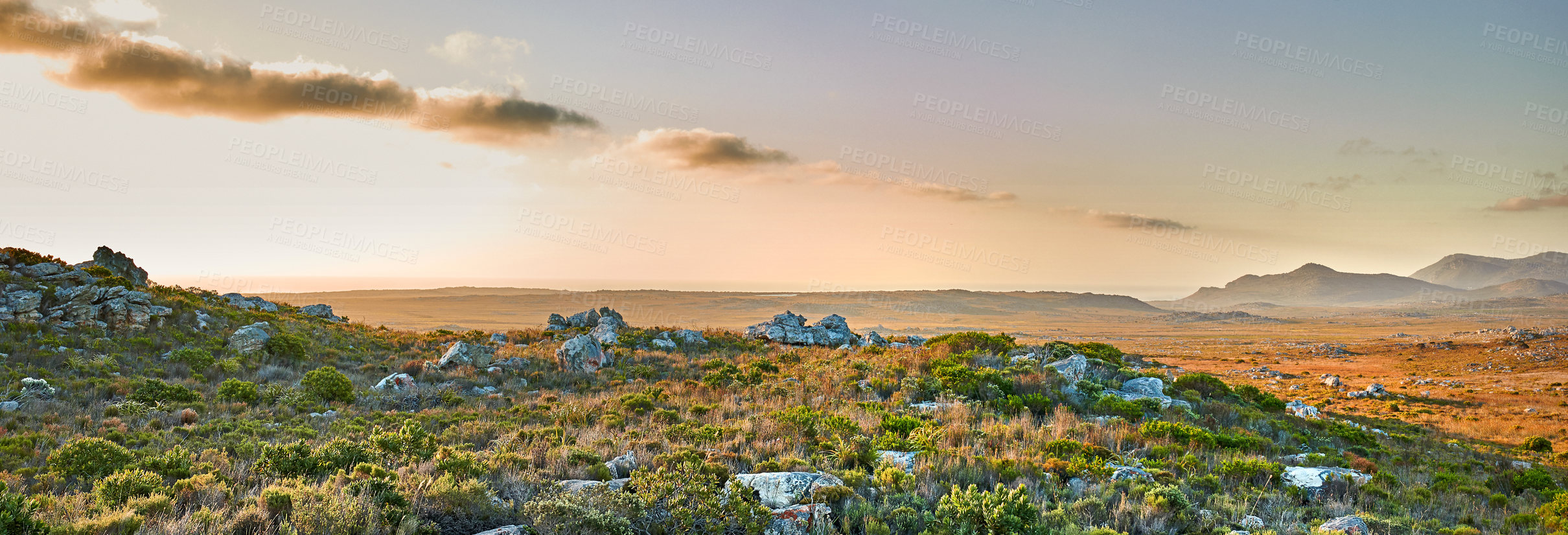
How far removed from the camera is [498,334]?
28.9 m

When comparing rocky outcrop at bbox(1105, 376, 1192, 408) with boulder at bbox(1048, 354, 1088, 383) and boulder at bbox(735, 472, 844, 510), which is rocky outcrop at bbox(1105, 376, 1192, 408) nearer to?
boulder at bbox(1048, 354, 1088, 383)

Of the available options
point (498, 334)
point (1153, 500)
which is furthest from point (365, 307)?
point (1153, 500)

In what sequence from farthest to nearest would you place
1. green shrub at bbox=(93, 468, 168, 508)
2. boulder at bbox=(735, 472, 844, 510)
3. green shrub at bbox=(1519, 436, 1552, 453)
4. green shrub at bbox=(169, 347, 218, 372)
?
green shrub at bbox=(169, 347, 218, 372) → green shrub at bbox=(1519, 436, 1552, 453) → boulder at bbox=(735, 472, 844, 510) → green shrub at bbox=(93, 468, 168, 508)

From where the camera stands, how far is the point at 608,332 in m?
27.2

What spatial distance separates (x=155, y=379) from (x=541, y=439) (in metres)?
9.89

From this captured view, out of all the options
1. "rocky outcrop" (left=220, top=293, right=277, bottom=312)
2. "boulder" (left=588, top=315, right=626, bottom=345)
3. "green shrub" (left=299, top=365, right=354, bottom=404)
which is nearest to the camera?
"green shrub" (left=299, top=365, right=354, bottom=404)

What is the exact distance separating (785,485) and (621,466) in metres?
2.53

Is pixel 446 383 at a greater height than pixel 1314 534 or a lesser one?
lesser

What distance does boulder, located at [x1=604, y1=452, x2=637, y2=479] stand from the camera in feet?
26.0

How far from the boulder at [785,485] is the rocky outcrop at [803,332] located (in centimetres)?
2175

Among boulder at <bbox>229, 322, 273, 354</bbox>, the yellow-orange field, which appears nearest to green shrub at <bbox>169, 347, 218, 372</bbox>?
boulder at <bbox>229, 322, 273, 354</bbox>

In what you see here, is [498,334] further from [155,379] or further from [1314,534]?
[1314,534]

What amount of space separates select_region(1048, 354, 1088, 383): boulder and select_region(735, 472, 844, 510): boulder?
12.6 metres

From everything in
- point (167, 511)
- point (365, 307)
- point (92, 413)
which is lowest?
point (365, 307)
